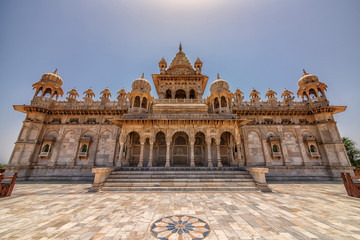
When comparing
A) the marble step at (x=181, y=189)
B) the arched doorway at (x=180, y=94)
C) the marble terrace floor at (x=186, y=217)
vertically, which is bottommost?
the marble terrace floor at (x=186, y=217)

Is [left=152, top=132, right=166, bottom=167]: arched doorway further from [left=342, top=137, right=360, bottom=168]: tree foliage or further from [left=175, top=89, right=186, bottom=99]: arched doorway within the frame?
[left=342, top=137, right=360, bottom=168]: tree foliage

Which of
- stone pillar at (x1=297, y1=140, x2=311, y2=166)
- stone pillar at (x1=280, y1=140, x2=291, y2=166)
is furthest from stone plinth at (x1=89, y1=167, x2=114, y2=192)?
stone pillar at (x1=297, y1=140, x2=311, y2=166)

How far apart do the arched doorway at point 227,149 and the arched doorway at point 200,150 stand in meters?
2.59

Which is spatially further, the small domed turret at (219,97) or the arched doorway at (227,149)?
the small domed turret at (219,97)

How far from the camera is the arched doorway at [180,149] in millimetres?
17125

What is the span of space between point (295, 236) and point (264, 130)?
17.4 meters

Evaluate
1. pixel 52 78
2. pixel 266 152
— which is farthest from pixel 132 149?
pixel 266 152

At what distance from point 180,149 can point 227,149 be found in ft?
19.9

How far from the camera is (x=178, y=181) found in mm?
10641

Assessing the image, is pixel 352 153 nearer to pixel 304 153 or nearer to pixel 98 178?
pixel 304 153

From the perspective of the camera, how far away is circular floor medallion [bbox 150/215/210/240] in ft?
12.5

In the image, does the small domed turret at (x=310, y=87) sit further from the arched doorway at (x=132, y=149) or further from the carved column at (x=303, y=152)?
the arched doorway at (x=132, y=149)

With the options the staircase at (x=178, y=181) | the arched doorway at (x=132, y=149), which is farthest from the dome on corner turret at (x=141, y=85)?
the staircase at (x=178, y=181)

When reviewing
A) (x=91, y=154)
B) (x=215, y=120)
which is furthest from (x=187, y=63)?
(x=91, y=154)
